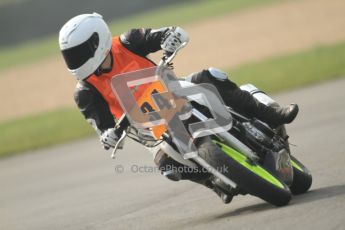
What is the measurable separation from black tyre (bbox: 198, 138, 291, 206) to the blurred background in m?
0.17

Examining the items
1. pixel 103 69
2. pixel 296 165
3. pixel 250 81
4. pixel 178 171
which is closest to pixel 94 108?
pixel 103 69

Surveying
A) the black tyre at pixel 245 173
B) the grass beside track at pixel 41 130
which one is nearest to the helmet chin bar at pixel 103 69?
the black tyre at pixel 245 173

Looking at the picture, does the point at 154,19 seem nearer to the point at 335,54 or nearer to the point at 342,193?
the point at 335,54

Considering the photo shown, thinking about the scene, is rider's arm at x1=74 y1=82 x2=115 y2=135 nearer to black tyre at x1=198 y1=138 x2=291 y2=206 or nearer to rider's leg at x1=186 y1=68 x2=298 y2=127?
rider's leg at x1=186 y1=68 x2=298 y2=127

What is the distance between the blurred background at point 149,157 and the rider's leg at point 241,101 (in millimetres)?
738

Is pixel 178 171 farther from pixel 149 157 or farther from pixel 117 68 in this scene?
pixel 149 157

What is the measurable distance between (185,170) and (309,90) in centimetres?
899

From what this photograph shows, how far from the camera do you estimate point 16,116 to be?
75.5ft

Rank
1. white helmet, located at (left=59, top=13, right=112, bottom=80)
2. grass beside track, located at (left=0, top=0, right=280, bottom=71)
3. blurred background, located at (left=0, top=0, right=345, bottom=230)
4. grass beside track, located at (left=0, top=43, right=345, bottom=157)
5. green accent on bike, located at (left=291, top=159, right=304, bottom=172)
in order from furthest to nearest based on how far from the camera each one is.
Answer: grass beside track, located at (left=0, top=0, right=280, bottom=71) → grass beside track, located at (left=0, top=43, right=345, bottom=157) → green accent on bike, located at (left=291, top=159, right=304, bottom=172) → blurred background, located at (left=0, top=0, right=345, bottom=230) → white helmet, located at (left=59, top=13, right=112, bottom=80)

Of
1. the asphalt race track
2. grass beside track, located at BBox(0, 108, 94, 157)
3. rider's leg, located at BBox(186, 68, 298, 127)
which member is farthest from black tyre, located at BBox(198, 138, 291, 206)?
grass beside track, located at BBox(0, 108, 94, 157)

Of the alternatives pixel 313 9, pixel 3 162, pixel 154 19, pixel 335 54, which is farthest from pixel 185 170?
pixel 154 19

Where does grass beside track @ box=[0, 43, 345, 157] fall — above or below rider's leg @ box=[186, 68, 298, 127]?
below

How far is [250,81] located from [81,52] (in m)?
12.2

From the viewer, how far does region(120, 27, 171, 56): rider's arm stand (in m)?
7.77
